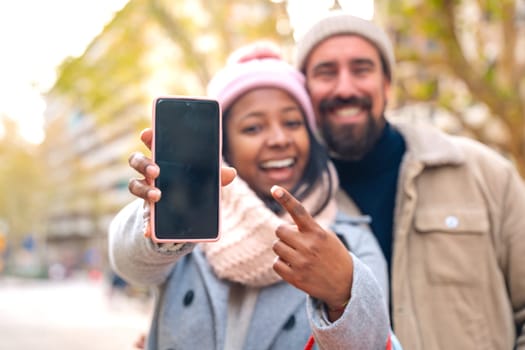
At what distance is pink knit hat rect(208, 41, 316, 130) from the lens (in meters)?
2.25

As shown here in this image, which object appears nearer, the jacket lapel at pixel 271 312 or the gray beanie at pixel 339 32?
the jacket lapel at pixel 271 312

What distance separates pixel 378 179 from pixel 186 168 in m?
1.37

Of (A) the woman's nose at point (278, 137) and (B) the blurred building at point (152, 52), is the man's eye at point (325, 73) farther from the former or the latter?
(B) the blurred building at point (152, 52)

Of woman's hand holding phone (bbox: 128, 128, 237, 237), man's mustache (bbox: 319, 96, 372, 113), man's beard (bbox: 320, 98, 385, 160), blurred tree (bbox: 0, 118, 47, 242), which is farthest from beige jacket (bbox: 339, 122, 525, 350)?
blurred tree (bbox: 0, 118, 47, 242)

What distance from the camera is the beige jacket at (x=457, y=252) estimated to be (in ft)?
7.96

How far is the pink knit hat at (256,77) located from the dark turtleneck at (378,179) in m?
0.48

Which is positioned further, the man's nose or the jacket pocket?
the man's nose

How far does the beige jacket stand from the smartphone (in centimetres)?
109

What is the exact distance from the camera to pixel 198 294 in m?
2.08

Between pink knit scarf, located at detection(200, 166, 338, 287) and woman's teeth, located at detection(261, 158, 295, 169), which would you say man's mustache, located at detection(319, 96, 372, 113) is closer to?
woman's teeth, located at detection(261, 158, 295, 169)

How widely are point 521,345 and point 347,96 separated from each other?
4.02 ft

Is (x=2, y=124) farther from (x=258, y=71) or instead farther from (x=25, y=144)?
(x=258, y=71)

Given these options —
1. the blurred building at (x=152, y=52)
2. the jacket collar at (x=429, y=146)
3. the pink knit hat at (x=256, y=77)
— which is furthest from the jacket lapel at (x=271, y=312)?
the blurred building at (x=152, y=52)

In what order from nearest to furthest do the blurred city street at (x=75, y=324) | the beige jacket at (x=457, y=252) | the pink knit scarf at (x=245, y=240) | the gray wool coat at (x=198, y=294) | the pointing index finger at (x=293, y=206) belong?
the pointing index finger at (x=293, y=206) < the gray wool coat at (x=198, y=294) < the pink knit scarf at (x=245, y=240) < the beige jacket at (x=457, y=252) < the blurred city street at (x=75, y=324)
